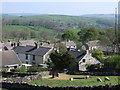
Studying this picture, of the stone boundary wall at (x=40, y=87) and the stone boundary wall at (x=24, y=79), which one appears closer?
the stone boundary wall at (x=40, y=87)

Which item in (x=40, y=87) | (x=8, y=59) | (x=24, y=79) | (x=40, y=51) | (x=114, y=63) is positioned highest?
(x=40, y=51)

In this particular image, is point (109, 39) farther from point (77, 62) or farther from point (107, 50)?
point (77, 62)

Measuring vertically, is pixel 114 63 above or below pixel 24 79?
above

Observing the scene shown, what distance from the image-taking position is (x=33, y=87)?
20.8 meters

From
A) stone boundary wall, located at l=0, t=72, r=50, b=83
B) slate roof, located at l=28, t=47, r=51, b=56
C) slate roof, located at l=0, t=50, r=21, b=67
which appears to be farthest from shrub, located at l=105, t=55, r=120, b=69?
slate roof, located at l=0, t=50, r=21, b=67

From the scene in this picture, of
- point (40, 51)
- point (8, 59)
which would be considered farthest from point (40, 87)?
point (40, 51)

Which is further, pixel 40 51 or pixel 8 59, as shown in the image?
pixel 40 51

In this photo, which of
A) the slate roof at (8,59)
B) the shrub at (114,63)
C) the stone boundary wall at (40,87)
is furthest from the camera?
the slate roof at (8,59)

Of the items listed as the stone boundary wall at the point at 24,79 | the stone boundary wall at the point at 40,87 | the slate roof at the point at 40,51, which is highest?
the slate roof at the point at 40,51

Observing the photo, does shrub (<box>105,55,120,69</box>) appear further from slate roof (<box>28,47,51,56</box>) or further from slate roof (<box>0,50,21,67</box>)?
slate roof (<box>0,50,21,67</box>)

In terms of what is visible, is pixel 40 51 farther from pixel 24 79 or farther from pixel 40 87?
pixel 40 87

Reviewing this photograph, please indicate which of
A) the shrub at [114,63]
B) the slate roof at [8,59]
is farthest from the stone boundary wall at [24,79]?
the shrub at [114,63]

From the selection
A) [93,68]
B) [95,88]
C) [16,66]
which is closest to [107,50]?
[93,68]

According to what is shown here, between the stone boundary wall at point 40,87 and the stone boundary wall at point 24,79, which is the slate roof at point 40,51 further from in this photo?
the stone boundary wall at point 40,87
